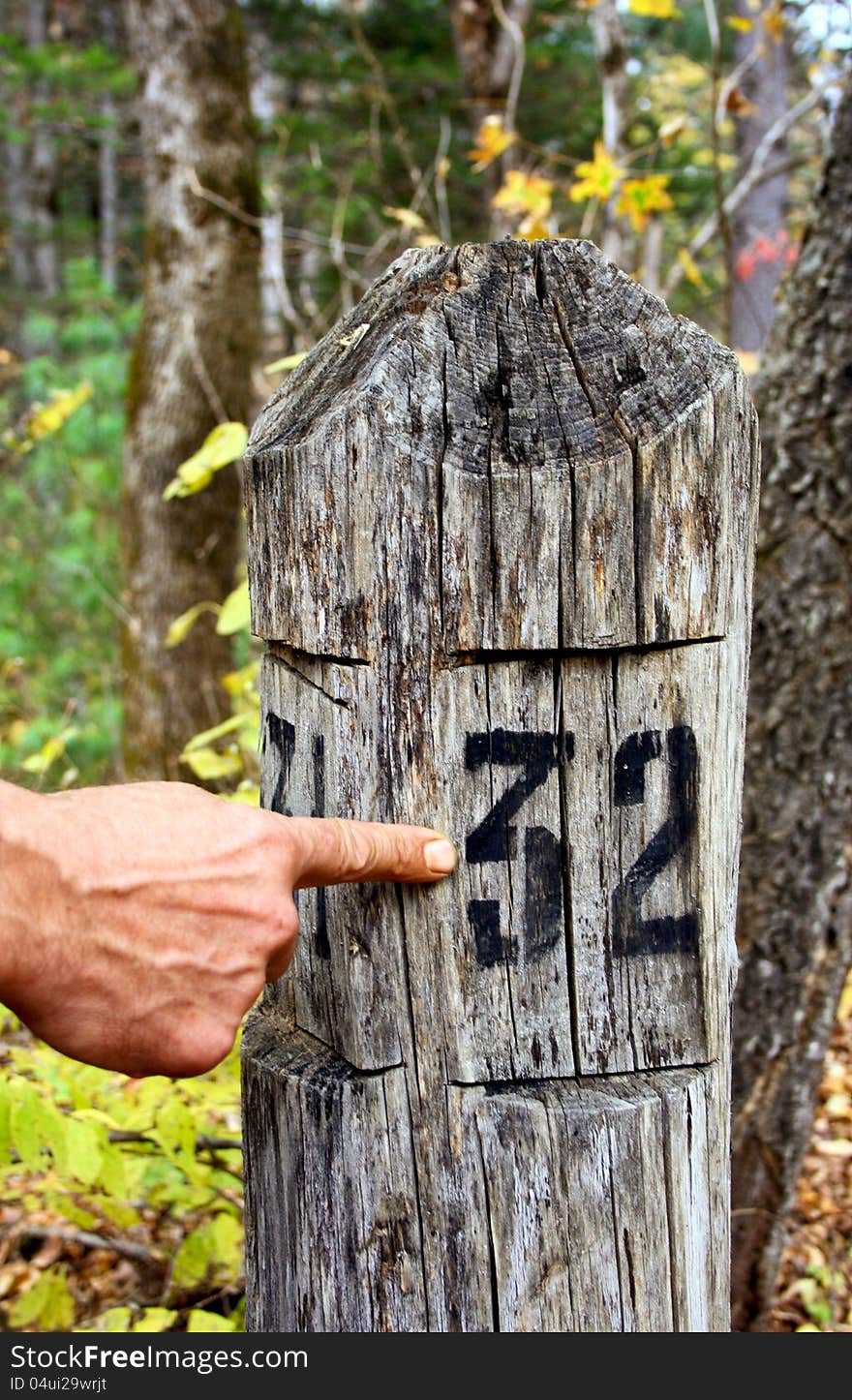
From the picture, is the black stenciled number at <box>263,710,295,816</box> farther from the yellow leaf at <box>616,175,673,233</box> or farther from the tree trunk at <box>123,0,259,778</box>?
the tree trunk at <box>123,0,259,778</box>

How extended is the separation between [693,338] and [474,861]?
0.63 meters

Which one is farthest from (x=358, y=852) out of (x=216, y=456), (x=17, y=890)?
(x=216, y=456)

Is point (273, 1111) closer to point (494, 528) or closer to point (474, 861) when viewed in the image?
point (474, 861)

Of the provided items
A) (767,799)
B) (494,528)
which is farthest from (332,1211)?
(767,799)

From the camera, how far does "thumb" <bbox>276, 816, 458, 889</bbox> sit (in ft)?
3.68

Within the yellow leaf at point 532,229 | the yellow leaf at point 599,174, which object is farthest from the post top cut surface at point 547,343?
the yellow leaf at point 599,174

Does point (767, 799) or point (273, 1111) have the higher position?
point (767, 799)

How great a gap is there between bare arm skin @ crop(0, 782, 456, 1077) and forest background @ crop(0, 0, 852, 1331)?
944mm

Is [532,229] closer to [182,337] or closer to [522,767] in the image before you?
[182,337]

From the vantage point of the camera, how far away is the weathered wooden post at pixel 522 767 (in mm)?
1164

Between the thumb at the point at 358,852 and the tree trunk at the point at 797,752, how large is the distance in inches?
62.1

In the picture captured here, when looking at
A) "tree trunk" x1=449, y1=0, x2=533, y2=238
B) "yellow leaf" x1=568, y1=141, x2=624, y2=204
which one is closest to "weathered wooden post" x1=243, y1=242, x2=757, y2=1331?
"yellow leaf" x1=568, y1=141, x2=624, y2=204

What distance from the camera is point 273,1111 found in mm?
1319

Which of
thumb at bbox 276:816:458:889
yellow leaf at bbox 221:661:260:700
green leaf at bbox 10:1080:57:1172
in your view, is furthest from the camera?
yellow leaf at bbox 221:661:260:700
